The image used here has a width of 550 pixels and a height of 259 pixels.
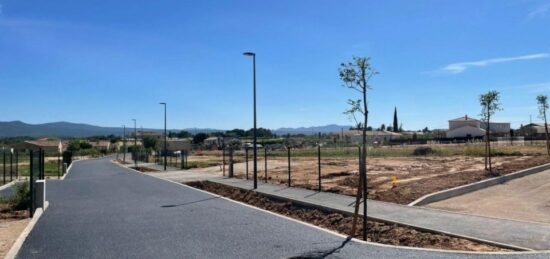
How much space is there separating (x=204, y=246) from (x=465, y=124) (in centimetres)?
12090

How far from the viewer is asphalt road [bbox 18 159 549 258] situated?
32.0 feet

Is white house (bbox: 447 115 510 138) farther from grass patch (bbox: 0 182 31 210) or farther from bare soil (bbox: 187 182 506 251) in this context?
grass patch (bbox: 0 182 31 210)

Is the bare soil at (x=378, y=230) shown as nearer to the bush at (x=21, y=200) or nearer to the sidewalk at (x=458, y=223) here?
the sidewalk at (x=458, y=223)

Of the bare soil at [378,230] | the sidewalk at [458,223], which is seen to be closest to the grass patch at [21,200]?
the bare soil at [378,230]

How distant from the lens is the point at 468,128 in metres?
116

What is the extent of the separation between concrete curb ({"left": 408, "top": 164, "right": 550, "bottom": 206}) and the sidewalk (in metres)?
1.77

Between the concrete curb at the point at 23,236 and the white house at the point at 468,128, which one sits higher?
the white house at the point at 468,128

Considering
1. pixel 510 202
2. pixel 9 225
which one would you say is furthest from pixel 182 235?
pixel 510 202

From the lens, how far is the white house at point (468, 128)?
114688 mm

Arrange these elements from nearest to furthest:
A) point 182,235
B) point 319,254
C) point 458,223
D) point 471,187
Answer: point 319,254, point 182,235, point 458,223, point 471,187

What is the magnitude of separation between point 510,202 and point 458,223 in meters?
6.30

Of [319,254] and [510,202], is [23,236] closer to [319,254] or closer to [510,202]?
[319,254]

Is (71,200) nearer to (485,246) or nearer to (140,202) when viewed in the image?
(140,202)

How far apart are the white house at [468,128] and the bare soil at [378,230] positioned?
9976cm
